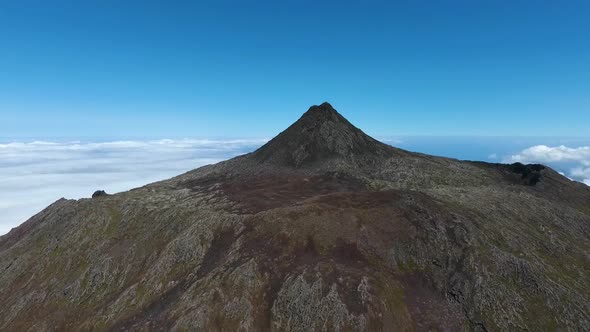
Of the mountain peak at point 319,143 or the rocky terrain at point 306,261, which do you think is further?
the mountain peak at point 319,143

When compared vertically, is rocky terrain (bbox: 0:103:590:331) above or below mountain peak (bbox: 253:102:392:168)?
below

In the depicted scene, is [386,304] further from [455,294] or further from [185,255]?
[185,255]

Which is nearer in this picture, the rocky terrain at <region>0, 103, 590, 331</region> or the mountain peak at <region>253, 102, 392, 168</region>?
the rocky terrain at <region>0, 103, 590, 331</region>

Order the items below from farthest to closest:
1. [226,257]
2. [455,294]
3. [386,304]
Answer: [226,257], [455,294], [386,304]

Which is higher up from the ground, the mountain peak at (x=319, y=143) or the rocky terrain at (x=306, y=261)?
the mountain peak at (x=319, y=143)

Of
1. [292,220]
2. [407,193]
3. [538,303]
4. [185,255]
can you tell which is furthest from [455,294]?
[185,255]
